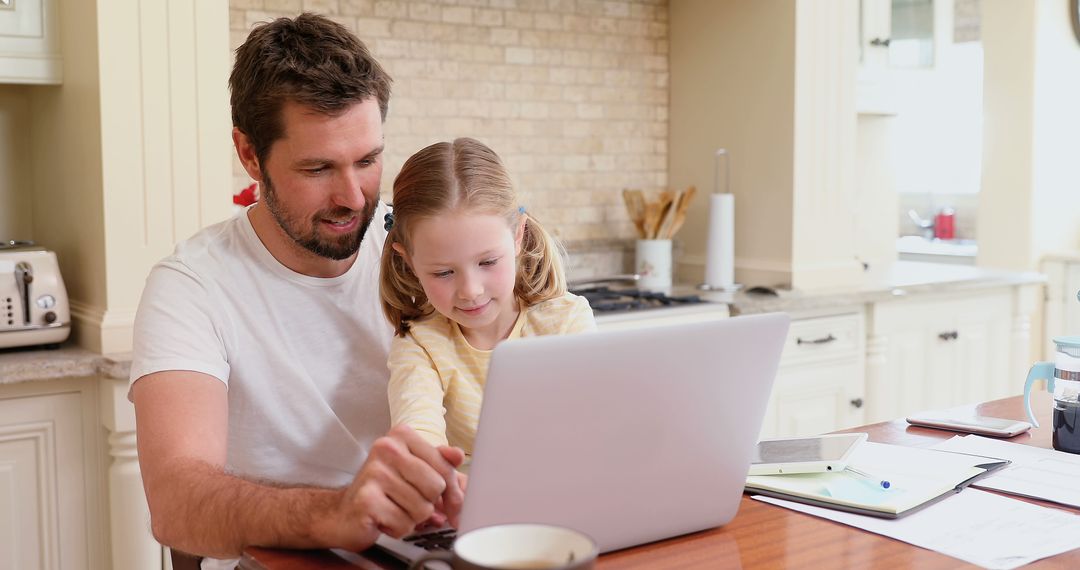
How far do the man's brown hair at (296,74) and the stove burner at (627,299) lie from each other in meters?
1.61

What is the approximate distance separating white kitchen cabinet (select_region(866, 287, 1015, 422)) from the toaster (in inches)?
101

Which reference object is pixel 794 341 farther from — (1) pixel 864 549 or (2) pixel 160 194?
(1) pixel 864 549

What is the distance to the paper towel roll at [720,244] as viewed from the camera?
3.75 metres

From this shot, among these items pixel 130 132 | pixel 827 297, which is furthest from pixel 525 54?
pixel 130 132

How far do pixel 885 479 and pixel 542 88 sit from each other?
8.24ft

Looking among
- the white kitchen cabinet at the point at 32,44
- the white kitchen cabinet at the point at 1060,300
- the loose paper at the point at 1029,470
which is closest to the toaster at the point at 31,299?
the white kitchen cabinet at the point at 32,44

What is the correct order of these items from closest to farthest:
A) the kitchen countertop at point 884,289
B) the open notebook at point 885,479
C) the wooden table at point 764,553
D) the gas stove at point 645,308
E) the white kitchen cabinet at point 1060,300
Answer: the wooden table at point 764,553 < the open notebook at point 885,479 < the gas stove at point 645,308 < the kitchen countertop at point 884,289 < the white kitchen cabinet at point 1060,300

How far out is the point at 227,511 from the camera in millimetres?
1274

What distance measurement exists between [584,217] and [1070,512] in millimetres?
2625

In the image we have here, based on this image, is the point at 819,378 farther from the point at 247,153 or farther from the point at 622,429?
the point at 622,429

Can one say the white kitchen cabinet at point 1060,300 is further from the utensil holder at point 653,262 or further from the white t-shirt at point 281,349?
the white t-shirt at point 281,349

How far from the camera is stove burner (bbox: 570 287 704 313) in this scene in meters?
3.21

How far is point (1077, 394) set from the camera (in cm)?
170

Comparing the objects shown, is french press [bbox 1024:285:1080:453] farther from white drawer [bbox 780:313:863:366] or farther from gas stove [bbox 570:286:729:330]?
white drawer [bbox 780:313:863:366]
